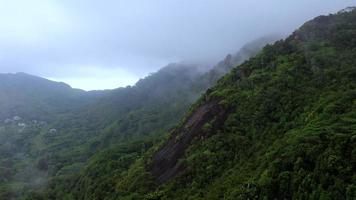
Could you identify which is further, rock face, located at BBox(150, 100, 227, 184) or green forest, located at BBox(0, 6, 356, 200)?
rock face, located at BBox(150, 100, 227, 184)

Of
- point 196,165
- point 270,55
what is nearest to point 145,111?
point 270,55

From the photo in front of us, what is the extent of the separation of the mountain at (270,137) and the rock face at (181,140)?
0.18 meters

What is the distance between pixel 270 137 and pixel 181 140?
50.9 ft

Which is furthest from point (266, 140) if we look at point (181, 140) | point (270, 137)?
point (181, 140)

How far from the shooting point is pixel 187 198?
57.4 metres

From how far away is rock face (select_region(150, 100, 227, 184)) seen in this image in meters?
66.9

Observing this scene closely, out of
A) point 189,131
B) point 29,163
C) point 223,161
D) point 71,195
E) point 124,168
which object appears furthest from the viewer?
point 29,163

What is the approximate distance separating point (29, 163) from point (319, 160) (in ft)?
456

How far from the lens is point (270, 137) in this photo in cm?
5950

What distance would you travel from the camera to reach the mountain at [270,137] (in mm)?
45500

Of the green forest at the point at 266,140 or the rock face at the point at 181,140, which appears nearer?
the green forest at the point at 266,140

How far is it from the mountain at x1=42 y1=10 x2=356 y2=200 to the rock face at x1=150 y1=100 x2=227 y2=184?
0.58ft

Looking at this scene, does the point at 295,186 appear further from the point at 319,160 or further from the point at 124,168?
the point at 124,168

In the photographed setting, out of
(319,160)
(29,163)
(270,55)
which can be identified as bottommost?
(29,163)
